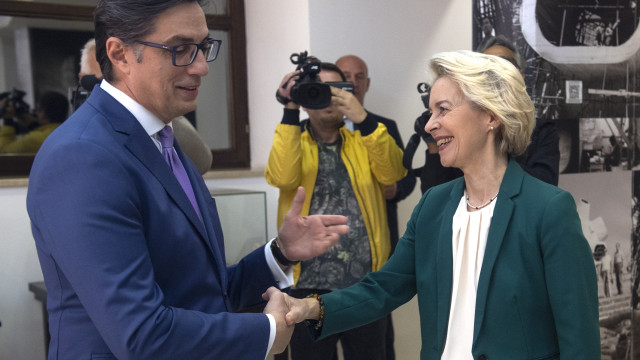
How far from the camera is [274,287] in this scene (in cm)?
162

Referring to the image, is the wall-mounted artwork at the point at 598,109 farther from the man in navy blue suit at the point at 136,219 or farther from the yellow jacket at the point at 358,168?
the man in navy blue suit at the point at 136,219

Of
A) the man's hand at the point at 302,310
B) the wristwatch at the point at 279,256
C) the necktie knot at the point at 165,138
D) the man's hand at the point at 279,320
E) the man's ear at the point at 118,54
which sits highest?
the man's ear at the point at 118,54

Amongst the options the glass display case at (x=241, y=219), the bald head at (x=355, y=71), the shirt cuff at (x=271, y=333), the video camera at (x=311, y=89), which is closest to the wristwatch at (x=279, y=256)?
the shirt cuff at (x=271, y=333)

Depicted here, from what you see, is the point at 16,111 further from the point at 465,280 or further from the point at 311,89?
the point at 465,280

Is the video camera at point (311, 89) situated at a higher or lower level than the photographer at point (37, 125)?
higher

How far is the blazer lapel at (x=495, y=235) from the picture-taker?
167 centimetres

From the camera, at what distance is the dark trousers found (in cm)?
275

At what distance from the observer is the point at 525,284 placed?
5.42 ft

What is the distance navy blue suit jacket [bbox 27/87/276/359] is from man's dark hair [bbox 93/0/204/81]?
126 mm

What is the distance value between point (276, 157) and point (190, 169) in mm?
1318

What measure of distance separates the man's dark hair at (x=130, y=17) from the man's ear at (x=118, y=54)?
0.01m

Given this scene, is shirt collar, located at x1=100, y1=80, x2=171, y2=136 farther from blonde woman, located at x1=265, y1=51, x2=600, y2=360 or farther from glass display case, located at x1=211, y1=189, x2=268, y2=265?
glass display case, located at x1=211, y1=189, x2=268, y2=265

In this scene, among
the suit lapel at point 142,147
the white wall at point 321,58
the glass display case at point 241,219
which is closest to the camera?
the suit lapel at point 142,147

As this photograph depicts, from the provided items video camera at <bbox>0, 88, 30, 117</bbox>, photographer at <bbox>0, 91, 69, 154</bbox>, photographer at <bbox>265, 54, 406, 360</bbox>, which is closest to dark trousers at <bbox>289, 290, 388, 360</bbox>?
photographer at <bbox>265, 54, 406, 360</bbox>
